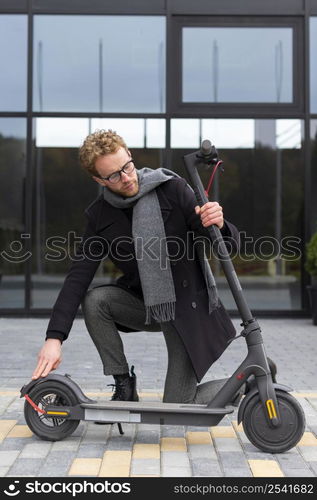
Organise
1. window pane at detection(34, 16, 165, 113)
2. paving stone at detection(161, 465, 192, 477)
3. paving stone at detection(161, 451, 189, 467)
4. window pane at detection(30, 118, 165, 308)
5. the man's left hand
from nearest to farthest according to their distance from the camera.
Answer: paving stone at detection(161, 465, 192, 477), paving stone at detection(161, 451, 189, 467), the man's left hand, window pane at detection(30, 118, 165, 308), window pane at detection(34, 16, 165, 113)

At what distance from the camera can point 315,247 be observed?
8.92m

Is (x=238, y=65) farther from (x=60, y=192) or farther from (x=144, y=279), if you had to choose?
(x=144, y=279)

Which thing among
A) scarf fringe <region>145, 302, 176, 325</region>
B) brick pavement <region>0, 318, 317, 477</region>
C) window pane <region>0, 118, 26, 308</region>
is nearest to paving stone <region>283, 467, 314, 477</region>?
brick pavement <region>0, 318, 317, 477</region>

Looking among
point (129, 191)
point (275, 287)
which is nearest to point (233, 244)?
point (129, 191)

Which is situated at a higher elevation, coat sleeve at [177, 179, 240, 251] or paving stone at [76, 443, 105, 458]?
coat sleeve at [177, 179, 240, 251]

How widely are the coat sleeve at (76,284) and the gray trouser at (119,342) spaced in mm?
91

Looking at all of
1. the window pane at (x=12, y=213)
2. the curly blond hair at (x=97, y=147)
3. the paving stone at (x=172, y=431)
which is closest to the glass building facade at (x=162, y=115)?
the window pane at (x=12, y=213)

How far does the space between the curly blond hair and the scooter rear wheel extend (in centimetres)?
93

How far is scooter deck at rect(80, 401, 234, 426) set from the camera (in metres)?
3.49

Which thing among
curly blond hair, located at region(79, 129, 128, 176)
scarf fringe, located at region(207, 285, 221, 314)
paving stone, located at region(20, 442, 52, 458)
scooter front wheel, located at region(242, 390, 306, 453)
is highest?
curly blond hair, located at region(79, 129, 128, 176)

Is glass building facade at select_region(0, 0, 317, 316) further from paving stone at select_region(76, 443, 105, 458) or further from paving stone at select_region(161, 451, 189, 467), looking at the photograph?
paving stone at select_region(161, 451, 189, 467)

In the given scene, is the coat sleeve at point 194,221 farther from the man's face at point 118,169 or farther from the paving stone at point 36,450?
the paving stone at point 36,450

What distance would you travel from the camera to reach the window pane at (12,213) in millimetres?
9523
